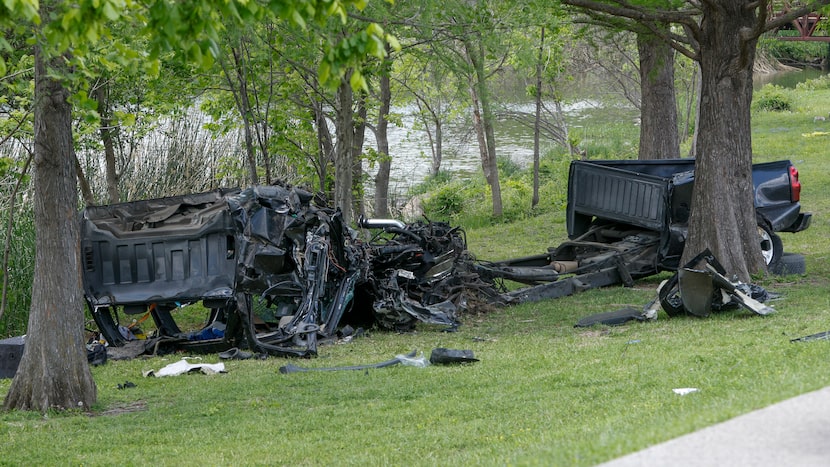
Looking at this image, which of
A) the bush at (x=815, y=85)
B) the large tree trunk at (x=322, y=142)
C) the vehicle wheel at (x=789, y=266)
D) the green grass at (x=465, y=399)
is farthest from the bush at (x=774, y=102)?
Result: the green grass at (x=465, y=399)

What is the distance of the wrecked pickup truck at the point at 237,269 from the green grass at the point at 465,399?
49 cm

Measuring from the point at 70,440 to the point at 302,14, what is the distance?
14.0 feet

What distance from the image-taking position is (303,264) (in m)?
11.1

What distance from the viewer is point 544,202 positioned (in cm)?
2548

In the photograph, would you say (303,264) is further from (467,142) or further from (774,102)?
(774,102)

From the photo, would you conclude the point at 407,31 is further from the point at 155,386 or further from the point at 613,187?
the point at 155,386

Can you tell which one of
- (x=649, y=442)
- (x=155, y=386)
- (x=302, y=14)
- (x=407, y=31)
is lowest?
(x=155, y=386)

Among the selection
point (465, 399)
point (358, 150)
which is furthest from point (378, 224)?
point (358, 150)

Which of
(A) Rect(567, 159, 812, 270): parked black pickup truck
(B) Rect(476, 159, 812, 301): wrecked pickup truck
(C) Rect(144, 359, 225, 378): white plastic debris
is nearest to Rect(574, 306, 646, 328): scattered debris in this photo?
(B) Rect(476, 159, 812, 301): wrecked pickup truck

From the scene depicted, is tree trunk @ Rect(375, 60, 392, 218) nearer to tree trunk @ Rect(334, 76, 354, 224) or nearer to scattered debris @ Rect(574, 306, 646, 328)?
tree trunk @ Rect(334, 76, 354, 224)

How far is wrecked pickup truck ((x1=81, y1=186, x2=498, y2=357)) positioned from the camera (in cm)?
1075

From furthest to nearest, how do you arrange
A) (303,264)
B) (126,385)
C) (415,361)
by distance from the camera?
(303,264) < (415,361) < (126,385)

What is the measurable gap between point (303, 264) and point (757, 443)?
7.06m

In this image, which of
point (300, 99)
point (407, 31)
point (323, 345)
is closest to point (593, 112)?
point (300, 99)
